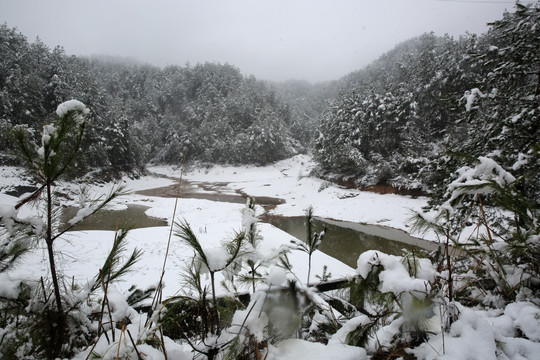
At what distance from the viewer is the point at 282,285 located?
95cm

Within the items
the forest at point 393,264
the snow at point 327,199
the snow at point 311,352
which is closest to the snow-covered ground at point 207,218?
Result: the snow at point 327,199

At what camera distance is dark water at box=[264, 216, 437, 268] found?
32.3 feet

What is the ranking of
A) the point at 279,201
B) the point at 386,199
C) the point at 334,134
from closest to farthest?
the point at 386,199 < the point at 279,201 < the point at 334,134

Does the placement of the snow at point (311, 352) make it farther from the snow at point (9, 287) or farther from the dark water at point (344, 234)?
the dark water at point (344, 234)

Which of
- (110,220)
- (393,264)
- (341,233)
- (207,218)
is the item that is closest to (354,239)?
(341,233)

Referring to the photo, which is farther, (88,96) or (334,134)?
(88,96)

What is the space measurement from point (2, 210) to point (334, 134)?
26.5 m

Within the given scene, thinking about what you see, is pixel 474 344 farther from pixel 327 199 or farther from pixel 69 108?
pixel 327 199

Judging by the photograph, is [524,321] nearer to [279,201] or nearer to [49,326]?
[49,326]

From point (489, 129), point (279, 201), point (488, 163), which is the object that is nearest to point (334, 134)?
point (279, 201)

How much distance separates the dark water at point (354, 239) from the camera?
9836 millimetres

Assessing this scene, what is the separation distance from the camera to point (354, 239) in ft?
37.5

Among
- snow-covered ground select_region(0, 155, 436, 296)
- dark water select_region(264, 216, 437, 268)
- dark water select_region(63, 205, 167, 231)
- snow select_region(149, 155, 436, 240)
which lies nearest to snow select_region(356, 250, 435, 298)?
snow-covered ground select_region(0, 155, 436, 296)

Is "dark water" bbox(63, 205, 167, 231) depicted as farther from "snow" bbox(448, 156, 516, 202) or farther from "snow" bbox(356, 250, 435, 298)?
"snow" bbox(448, 156, 516, 202)
